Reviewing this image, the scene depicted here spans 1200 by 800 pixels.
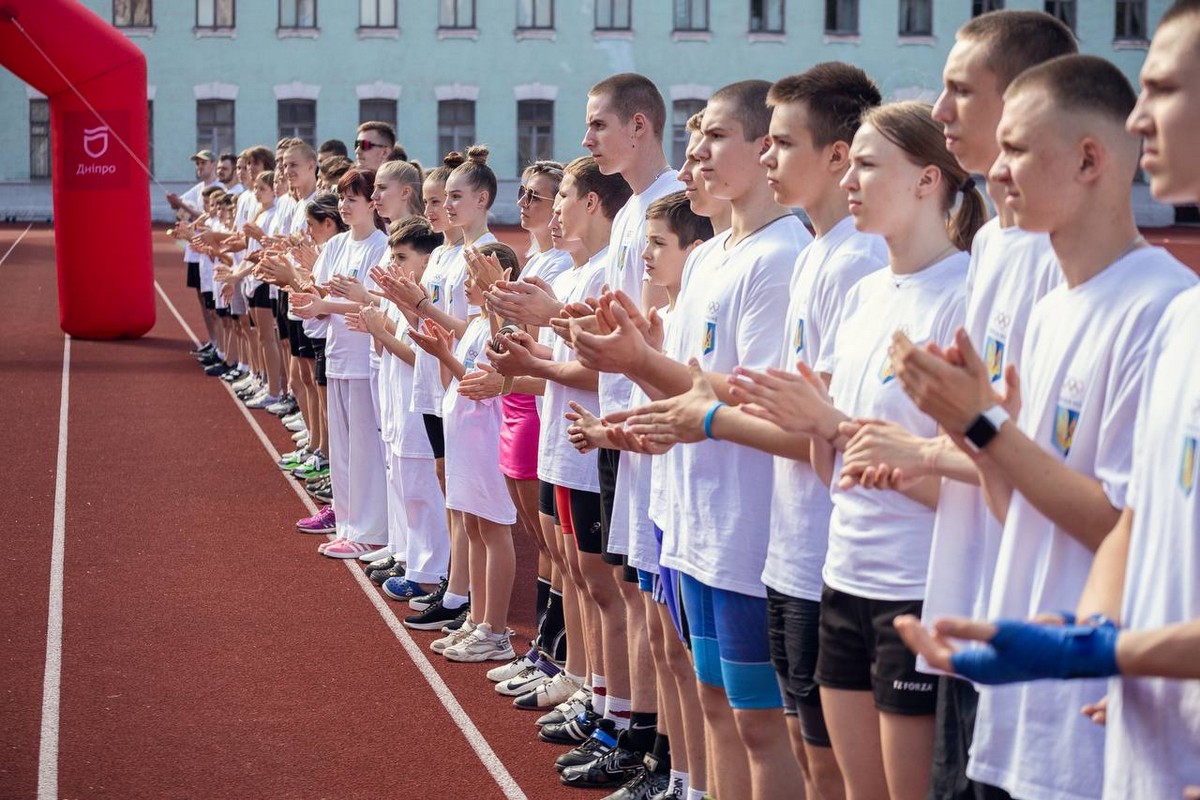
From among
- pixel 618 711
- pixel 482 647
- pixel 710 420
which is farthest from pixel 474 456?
pixel 710 420

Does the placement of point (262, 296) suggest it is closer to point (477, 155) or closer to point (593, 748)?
point (477, 155)

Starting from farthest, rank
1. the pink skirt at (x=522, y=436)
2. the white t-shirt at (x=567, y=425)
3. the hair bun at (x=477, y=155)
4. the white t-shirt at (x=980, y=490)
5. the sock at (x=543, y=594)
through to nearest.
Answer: the hair bun at (x=477, y=155), the sock at (x=543, y=594), the pink skirt at (x=522, y=436), the white t-shirt at (x=567, y=425), the white t-shirt at (x=980, y=490)

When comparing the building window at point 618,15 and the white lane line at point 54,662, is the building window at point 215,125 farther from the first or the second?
the white lane line at point 54,662

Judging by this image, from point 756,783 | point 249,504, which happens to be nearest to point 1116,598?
point 756,783

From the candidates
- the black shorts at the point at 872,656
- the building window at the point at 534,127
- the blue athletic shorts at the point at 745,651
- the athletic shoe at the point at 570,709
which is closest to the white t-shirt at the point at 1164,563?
the black shorts at the point at 872,656

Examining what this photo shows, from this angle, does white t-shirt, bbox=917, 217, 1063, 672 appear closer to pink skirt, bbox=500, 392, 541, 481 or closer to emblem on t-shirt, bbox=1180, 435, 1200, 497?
emblem on t-shirt, bbox=1180, 435, 1200, 497

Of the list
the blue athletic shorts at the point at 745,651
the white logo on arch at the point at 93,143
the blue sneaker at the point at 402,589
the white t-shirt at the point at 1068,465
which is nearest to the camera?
the white t-shirt at the point at 1068,465

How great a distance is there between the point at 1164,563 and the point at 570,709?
12.4 feet

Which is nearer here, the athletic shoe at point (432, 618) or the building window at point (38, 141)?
the athletic shoe at point (432, 618)

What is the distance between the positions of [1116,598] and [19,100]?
39.3m

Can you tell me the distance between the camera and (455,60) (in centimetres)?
3909

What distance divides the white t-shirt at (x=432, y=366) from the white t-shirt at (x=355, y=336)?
3.91 feet

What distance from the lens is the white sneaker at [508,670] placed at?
6359mm

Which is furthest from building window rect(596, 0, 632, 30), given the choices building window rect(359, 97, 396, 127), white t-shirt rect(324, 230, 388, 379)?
white t-shirt rect(324, 230, 388, 379)
